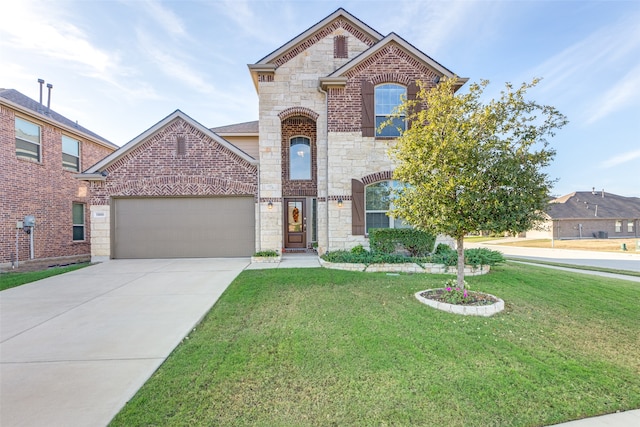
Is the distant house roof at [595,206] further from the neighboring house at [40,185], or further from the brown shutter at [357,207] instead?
the neighboring house at [40,185]

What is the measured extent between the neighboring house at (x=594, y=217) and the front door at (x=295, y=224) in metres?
31.7

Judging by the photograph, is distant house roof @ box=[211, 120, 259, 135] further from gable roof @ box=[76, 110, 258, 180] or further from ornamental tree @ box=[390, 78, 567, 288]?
ornamental tree @ box=[390, 78, 567, 288]

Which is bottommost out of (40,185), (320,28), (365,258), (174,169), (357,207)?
(365,258)

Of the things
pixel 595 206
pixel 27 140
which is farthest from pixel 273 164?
pixel 595 206

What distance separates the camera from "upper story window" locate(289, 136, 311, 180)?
12734 mm

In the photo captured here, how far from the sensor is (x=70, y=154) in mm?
13703

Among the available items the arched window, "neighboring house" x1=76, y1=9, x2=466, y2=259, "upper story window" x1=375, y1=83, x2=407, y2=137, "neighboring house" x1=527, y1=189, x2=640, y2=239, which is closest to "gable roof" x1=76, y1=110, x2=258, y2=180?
"neighboring house" x1=76, y1=9, x2=466, y2=259

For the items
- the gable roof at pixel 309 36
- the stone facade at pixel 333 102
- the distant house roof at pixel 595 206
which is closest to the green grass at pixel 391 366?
the stone facade at pixel 333 102

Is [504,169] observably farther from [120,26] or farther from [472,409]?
[120,26]

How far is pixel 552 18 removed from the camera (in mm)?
10523

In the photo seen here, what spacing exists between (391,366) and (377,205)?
7.73 m

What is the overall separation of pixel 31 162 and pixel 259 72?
9925 millimetres

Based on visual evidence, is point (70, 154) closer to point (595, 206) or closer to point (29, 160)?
point (29, 160)

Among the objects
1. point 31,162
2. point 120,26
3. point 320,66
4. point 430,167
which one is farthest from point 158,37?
point 430,167
